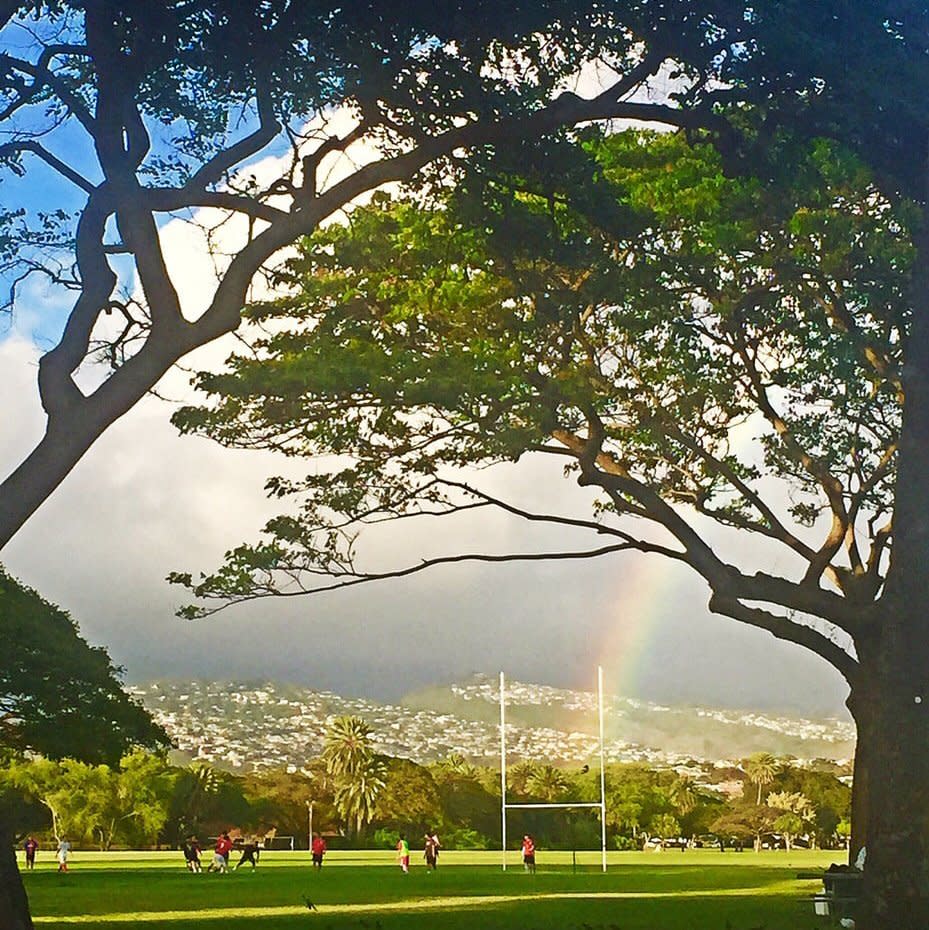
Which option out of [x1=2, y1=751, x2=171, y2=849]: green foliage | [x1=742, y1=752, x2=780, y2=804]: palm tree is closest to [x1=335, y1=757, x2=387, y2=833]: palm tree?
[x1=2, y1=751, x2=171, y2=849]: green foliage

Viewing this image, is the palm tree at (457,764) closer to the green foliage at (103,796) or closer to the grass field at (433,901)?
the green foliage at (103,796)

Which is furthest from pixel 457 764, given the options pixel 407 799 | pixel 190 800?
pixel 190 800

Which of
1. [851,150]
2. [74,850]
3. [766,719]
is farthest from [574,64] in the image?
[766,719]

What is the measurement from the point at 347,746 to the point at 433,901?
213ft

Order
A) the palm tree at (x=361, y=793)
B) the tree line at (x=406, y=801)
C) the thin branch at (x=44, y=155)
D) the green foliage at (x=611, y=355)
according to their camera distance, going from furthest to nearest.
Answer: the palm tree at (x=361, y=793) → the tree line at (x=406, y=801) → the green foliage at (x=611, y=355) → the thin branch at (x=44, y=155)

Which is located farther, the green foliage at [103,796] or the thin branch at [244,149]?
the green foliage at [103,796]

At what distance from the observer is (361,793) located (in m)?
79.8

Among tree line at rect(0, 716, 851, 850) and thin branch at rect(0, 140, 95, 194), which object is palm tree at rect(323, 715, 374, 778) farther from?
thin branch at rect(0, 140, 95, 194)

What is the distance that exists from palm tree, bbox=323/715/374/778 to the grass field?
48.7 metres

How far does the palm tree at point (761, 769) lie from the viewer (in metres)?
81.0

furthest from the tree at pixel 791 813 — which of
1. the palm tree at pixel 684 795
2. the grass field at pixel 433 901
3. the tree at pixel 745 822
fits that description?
the grass field at pixel 433 901

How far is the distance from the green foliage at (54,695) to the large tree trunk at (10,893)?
21.6 metres

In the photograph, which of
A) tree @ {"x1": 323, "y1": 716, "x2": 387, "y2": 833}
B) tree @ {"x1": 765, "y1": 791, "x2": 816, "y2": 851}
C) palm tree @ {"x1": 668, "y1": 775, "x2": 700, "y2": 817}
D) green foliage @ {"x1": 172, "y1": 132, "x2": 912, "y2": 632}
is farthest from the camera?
tree @ {"x1": 323, "y1": 716, "x2": 387, "y2": 833}

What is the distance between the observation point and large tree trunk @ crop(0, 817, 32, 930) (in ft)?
28.7
